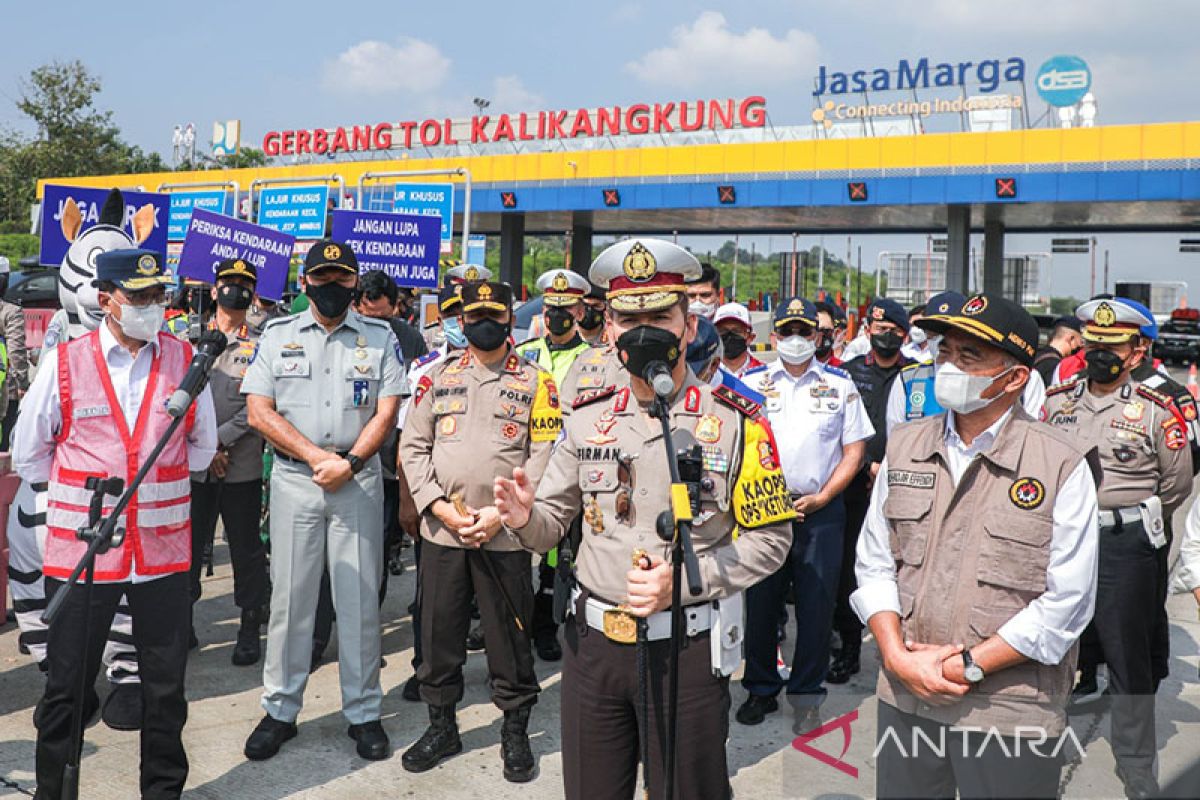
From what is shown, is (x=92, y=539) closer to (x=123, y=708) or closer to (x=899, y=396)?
(x=123, y=708)

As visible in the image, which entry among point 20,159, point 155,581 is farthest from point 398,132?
point 155,581

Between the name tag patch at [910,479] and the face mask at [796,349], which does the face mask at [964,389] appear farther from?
the face mask at [796,349]

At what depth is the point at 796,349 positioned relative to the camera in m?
5.53

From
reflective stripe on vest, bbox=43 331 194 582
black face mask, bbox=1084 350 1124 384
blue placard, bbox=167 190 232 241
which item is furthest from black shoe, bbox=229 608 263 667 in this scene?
blue placard, bbox=167 190 232 241

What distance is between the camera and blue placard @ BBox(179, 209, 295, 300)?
8875mm

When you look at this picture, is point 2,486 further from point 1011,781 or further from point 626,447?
point 1011,781

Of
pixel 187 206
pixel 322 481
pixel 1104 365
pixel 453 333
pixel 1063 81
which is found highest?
pixel 1063 81

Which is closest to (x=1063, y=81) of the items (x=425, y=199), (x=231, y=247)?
(x=425, y=199)

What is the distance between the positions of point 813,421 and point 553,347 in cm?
198

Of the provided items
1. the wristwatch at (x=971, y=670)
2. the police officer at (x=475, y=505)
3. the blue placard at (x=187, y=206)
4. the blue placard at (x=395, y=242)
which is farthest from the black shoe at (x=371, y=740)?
the blue placard at (x=187, y=206)

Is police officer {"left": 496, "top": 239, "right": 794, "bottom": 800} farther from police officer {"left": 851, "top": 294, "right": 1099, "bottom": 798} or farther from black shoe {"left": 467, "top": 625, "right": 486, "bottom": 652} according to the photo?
black shoe {"left": 467, "top": 625, "right": 486, "bottom": 652}

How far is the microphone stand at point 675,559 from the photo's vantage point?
2.62 meters

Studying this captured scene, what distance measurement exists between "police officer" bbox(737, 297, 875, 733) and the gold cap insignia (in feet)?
8.25

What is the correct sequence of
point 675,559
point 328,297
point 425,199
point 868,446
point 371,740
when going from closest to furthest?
1. point 675,559
2. point 371,740
3. point 328,297
4. point 868,446
5. point 425,199
